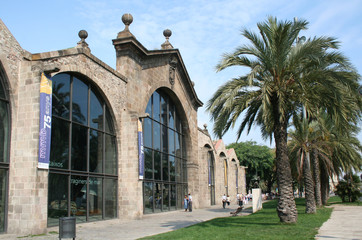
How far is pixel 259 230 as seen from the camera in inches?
512

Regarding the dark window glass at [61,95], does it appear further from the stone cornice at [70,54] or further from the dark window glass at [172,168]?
the dark window glass at [172,168]

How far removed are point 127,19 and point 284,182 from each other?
528 inches

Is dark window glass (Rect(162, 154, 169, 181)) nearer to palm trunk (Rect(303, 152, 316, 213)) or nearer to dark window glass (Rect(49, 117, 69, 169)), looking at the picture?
palm trunk (Rect(303, 152, 316, 213))

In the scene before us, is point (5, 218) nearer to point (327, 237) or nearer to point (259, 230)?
point (259, 230)

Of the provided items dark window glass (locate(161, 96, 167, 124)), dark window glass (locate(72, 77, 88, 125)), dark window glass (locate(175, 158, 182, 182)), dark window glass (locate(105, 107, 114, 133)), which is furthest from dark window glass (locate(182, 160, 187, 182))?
dark window glass (locate(72, 77, 88, 125))

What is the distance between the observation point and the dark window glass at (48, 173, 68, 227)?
1391 cm

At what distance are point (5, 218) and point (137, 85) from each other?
1132 cm

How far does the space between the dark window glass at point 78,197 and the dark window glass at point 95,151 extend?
114 centimetres

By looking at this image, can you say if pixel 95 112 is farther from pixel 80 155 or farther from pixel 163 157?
pixel 163 157

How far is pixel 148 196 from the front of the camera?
22281 mm

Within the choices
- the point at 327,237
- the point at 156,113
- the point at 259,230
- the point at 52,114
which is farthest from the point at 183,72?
the point at 327,237

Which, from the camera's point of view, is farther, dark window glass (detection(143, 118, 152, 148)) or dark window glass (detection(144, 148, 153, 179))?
dark window glass (detection(143, 118, 152, 148))

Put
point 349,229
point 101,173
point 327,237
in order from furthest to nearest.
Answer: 1. point 101,173
2. point 349,229
3. point 327,237

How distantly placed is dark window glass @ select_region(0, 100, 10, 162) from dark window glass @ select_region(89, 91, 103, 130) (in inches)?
192
